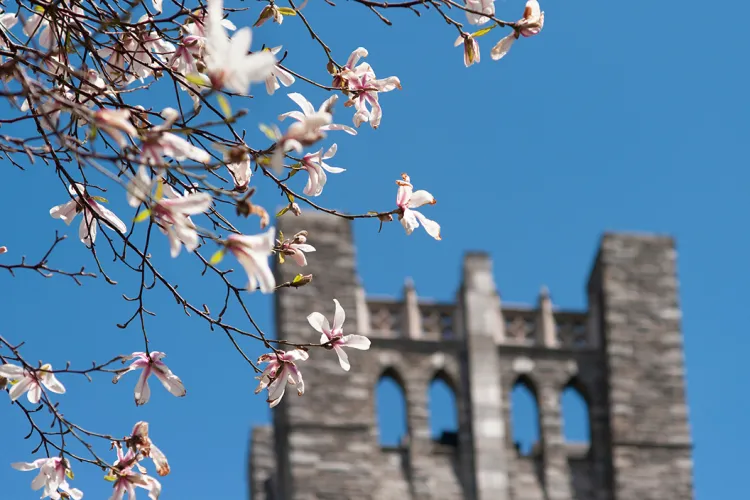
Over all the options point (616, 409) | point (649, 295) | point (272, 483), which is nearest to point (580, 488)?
point (616, 409)

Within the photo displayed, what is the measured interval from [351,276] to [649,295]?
4.82 metres

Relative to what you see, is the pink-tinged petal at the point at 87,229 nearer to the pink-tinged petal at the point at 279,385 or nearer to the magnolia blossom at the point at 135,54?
the magnolia blossom at the point at 135,54

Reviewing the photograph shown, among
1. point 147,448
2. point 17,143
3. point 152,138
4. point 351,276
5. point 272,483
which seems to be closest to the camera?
point 152,138

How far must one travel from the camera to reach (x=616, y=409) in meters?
27.3

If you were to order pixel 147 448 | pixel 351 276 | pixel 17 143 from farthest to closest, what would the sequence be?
1. pixel 351 276
2. pixel 147 448
3. pixel 17 143

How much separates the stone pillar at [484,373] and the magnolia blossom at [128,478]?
22072 mm

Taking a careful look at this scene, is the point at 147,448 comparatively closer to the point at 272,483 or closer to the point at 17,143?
the point at 17,143

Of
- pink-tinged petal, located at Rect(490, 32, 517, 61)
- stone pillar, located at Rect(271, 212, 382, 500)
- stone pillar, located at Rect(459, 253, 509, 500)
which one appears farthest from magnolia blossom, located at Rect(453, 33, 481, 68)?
stone pillar, located at Rect(459, 253, 509, 500)

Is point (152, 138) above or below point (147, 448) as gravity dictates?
above

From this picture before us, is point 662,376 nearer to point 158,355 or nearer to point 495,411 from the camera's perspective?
point 495,411

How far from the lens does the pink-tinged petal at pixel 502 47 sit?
506 centimetres

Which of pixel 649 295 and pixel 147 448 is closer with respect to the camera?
pixel 147 448

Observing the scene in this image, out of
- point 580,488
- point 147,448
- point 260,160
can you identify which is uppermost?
point 580,488

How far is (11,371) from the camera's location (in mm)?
5031
